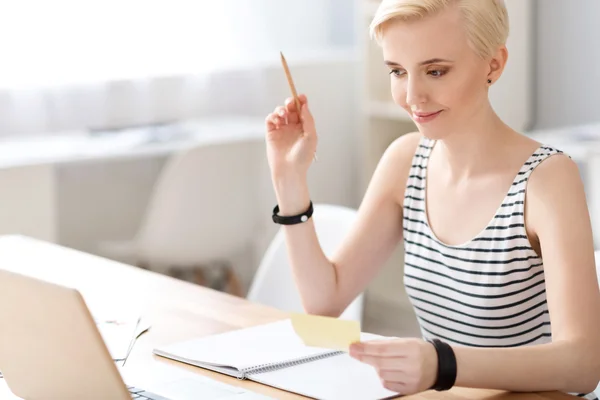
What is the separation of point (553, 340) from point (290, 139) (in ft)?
1.93

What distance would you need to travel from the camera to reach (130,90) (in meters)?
3.97

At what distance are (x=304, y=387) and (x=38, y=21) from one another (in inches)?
106

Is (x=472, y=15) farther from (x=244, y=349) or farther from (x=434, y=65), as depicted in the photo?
(x=244, y=349)

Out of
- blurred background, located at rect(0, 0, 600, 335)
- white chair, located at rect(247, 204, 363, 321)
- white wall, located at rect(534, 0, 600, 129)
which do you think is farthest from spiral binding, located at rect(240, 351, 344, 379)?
white wall, located at rect(534, 0, 600, 129)

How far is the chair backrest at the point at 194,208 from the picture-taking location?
11.3 feet

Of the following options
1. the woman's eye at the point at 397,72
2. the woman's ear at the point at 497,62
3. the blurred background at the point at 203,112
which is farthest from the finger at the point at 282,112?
the blurred background at the point at 203,112

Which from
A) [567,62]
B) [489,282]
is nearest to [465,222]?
[489,282]

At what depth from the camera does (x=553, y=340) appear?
139 centimetres

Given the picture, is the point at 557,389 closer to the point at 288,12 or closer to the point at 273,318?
the point at 273,318

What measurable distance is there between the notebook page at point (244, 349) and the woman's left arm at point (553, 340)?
0.88ft

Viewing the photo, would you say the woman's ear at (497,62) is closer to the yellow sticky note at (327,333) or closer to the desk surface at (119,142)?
the yellow sticky note at (327,333)

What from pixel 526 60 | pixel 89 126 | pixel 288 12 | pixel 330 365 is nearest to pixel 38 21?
pixel 89 126

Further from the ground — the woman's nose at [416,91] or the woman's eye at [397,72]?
the woman's eye at [397,72]

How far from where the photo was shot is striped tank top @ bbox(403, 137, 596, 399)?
5.19 feet
